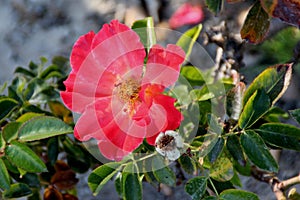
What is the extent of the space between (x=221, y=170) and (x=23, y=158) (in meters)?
0.31

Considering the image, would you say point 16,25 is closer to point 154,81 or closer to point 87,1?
point 87,1

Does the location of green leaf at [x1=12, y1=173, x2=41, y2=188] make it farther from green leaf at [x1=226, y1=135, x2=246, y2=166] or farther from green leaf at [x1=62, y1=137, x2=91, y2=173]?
green leaf at [x1=226, y1=135, x2=246, y2=166]

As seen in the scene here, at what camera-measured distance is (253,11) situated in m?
0.84

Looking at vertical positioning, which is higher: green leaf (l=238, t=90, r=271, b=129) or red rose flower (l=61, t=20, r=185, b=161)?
red rose flower (l=61, t=20, r=185, b=161)

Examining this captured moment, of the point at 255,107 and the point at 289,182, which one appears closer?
the point at 255,107

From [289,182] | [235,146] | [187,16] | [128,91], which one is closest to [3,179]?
[128,91]

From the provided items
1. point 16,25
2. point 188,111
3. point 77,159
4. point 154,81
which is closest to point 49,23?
point 16,25

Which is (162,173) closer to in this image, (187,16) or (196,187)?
(196,187)

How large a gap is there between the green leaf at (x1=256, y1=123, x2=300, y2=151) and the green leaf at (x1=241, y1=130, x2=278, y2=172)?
27 millimetres

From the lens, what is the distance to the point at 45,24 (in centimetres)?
160

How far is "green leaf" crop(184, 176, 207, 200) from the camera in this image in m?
0.80

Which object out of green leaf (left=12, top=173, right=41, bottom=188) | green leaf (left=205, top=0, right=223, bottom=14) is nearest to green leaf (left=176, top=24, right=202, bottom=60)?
green leaf (left=205, top=0, right=223, bottom=14)

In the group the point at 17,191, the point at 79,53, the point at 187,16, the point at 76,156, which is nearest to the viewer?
the point at 79,53

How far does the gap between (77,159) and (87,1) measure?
2.19ft
